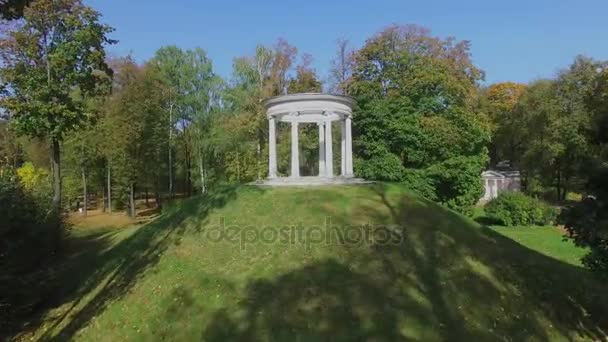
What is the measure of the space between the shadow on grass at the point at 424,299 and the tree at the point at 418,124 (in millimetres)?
12699

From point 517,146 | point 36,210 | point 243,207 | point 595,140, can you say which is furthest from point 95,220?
point 517,146

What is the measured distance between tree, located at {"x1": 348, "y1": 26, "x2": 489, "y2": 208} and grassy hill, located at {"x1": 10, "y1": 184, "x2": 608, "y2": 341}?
977 cm

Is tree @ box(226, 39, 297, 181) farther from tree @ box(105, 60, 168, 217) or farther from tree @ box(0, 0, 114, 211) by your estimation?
tree @ box(0, 0, 114, 211)

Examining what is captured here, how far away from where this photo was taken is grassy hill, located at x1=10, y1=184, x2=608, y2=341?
966 centimetres

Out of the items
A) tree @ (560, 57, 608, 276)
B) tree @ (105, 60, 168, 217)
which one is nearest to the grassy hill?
tree @ (560, 57, 608, 276)

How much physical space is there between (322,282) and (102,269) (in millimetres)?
8364

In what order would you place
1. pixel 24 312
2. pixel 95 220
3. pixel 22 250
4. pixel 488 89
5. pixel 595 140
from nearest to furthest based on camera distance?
pixel 595 140, pixel 22 250, pixel 24 312, pixel 95 220, pixel 488 89

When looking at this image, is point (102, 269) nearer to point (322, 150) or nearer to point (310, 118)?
point (310, 118)

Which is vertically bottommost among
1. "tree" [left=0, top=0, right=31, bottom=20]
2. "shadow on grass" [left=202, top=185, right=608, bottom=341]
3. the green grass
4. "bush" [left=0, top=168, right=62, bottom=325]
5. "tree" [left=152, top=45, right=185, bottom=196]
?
A: the green grass

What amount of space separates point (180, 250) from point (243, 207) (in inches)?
135

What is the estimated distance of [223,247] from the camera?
1383 cm

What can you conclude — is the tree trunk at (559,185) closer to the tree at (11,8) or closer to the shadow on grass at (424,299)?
the shadow on grass at (424,299)

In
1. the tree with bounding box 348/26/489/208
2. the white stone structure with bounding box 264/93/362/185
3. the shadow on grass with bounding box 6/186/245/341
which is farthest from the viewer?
the tree with bounding box 348/26/489/208

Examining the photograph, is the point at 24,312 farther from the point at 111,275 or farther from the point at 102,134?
the point at 102,134
